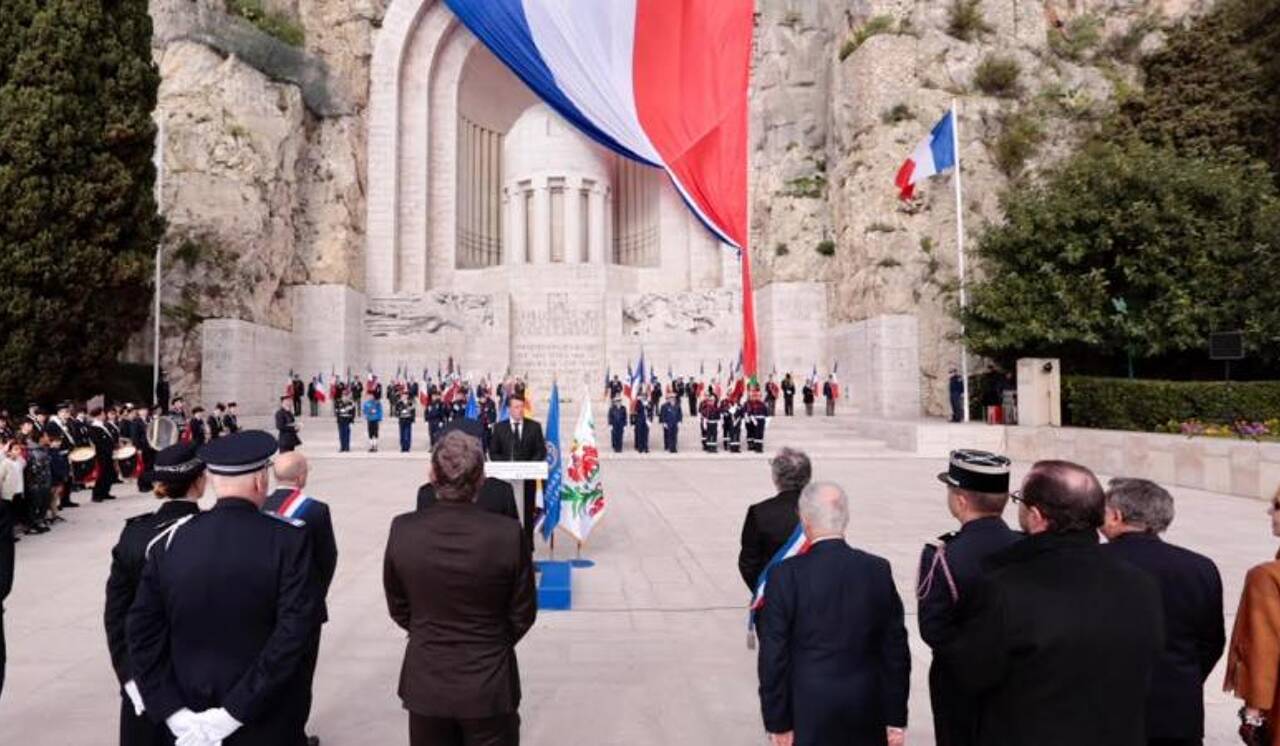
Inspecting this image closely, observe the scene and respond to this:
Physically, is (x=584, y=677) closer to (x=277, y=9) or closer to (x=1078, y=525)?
(x=1078, y=525)

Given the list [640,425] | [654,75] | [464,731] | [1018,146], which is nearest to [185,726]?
[464,731]

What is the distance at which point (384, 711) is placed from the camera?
12.3 ft

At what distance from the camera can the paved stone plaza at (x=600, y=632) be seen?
357 cm

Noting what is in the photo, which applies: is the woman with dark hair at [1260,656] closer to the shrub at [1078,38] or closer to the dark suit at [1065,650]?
the dark suit at [1065,650]

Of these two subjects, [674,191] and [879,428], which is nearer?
[879,428]

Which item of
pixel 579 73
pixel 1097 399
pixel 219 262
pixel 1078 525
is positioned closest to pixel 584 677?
pixel 1078 525

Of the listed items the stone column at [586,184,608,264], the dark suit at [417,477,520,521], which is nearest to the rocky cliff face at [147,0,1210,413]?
the stone column at [586,184,608,264]

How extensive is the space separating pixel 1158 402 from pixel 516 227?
2266 centimetres

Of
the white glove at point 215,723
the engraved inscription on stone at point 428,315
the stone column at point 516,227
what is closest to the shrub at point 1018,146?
the stone column at point 516,227

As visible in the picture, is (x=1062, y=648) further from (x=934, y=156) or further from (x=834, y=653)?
(x=934, y=156)

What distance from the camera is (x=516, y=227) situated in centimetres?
3072

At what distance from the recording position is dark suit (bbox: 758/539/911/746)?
2.27 metres

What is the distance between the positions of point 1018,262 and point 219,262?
20.5 meters

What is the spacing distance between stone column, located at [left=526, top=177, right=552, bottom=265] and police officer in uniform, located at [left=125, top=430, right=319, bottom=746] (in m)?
28.2
